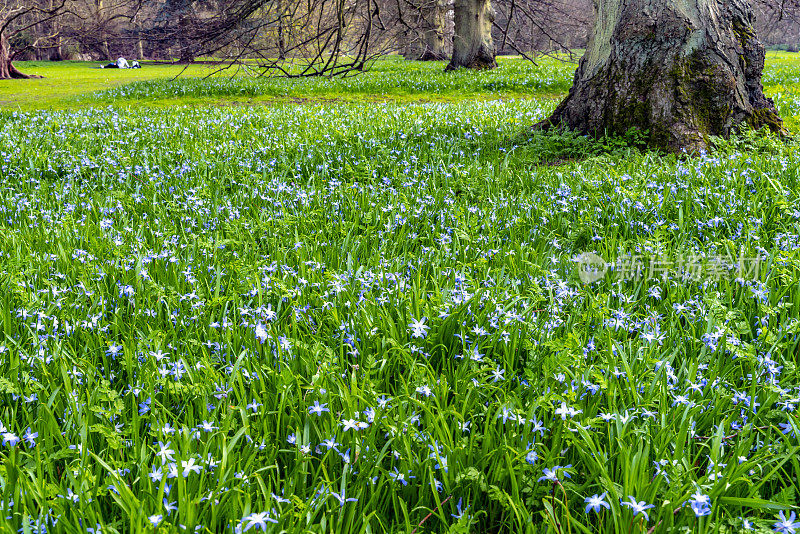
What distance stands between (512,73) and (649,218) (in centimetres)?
1563

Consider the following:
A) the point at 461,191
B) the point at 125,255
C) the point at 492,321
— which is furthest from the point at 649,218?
the point at 125,255

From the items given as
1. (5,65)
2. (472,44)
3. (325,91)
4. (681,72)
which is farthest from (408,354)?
(5,65)

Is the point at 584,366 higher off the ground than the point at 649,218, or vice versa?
the point at 649,218

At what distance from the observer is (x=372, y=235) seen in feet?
11.9

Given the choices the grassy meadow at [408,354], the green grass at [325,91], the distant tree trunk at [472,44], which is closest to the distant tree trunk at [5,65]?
the green grass at [325,91]

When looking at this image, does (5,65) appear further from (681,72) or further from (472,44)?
(681,72)

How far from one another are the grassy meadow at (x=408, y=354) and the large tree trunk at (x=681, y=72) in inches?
36.1

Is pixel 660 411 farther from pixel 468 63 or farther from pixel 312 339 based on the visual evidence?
pixel 468 63

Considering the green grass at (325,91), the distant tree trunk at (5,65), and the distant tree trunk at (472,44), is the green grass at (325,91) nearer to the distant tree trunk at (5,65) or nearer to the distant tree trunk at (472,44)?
the distant tree trunk at (472,44)

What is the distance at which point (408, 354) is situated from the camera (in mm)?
2189

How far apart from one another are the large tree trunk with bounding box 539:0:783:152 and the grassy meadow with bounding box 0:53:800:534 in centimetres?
92

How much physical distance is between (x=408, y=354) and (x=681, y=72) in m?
4.89

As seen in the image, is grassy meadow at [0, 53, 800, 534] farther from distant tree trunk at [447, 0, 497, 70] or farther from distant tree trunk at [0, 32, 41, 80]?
distant tree trunk at [0, 32, 41, 80]

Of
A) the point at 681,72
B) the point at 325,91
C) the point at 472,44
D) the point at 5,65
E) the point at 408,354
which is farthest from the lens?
the point at 5,65
